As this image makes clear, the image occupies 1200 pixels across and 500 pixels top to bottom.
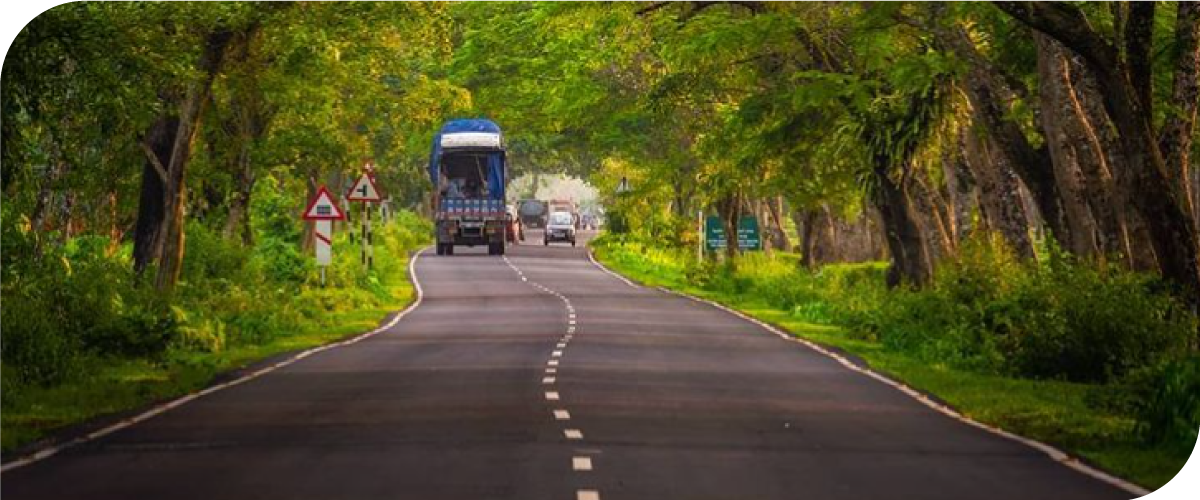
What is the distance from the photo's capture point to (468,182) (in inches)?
3164

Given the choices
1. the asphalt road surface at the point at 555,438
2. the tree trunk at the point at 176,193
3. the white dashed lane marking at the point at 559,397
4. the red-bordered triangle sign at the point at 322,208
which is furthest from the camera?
the red-bordered triangle sign at the point at 322,208

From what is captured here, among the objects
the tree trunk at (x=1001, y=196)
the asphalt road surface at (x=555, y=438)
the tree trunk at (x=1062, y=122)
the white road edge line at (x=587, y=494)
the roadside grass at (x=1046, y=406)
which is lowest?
the roadside grass at (x=1046, y=406)

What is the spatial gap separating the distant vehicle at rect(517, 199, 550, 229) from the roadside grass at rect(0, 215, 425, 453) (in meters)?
101

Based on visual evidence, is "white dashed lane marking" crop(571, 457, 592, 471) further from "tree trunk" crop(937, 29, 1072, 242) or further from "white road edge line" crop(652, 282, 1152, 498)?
"tree trunk" crop(937, 29, 1072, 242)

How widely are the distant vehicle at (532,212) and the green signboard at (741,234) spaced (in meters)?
92.1

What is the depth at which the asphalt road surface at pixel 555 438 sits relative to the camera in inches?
584

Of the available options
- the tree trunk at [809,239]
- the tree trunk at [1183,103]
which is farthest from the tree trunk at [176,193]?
the tree trunk at [809,239]

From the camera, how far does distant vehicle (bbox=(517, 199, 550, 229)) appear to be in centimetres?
15488

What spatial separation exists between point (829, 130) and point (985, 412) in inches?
738

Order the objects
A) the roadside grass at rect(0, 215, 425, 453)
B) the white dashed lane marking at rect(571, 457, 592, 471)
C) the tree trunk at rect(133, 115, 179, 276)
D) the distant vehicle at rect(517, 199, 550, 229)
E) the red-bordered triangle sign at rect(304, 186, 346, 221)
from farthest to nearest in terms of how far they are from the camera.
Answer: the distant vehicle at rect(517, 199, 550, 229) < the red-bordered triangle sign at rect(304, 186, 346, 221) < the tree trunk at rect(133, 115, 179, 276) < the roadside grass at rect(0, 215, 425, 453) < the white dashed lane marking at rect(571, 457, 592, 471)

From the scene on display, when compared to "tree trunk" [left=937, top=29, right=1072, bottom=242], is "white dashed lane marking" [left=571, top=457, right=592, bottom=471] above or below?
below

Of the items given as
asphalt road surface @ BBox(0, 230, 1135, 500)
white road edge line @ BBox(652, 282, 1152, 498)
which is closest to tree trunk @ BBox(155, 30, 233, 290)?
asphalt road surface @ BBox(0, 230, 1135, 500)

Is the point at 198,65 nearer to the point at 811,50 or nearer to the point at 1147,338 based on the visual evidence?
the point at 811,50

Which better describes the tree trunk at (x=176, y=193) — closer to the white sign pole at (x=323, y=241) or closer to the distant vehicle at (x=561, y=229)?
the white sign pole at (x=323, y=241)
